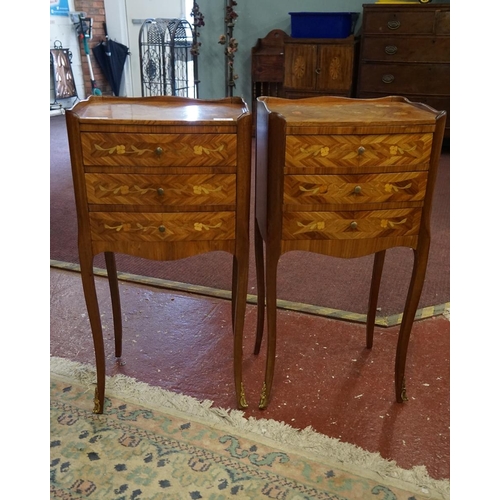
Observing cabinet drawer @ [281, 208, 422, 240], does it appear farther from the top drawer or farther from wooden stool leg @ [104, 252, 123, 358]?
the top drawer

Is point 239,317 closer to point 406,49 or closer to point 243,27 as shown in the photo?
point 406,49

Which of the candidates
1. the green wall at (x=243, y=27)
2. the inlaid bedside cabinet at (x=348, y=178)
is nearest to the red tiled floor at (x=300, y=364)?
the inlaid bedside cabinet at (x=348, y=178)

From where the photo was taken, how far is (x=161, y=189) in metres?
1.27

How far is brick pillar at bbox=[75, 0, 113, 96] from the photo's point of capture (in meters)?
6.27

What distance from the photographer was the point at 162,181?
4.16 ft

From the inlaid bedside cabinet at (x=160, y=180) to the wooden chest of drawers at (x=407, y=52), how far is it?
3.06m

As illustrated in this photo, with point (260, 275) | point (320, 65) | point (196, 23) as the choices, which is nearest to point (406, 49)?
point (320, 65)

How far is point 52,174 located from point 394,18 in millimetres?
2759

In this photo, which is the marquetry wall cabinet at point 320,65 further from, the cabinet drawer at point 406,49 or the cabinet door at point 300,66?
the cabinet drawer at point 406,49

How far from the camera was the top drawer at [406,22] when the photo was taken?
3.85m

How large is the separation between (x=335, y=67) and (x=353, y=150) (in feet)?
10.4
